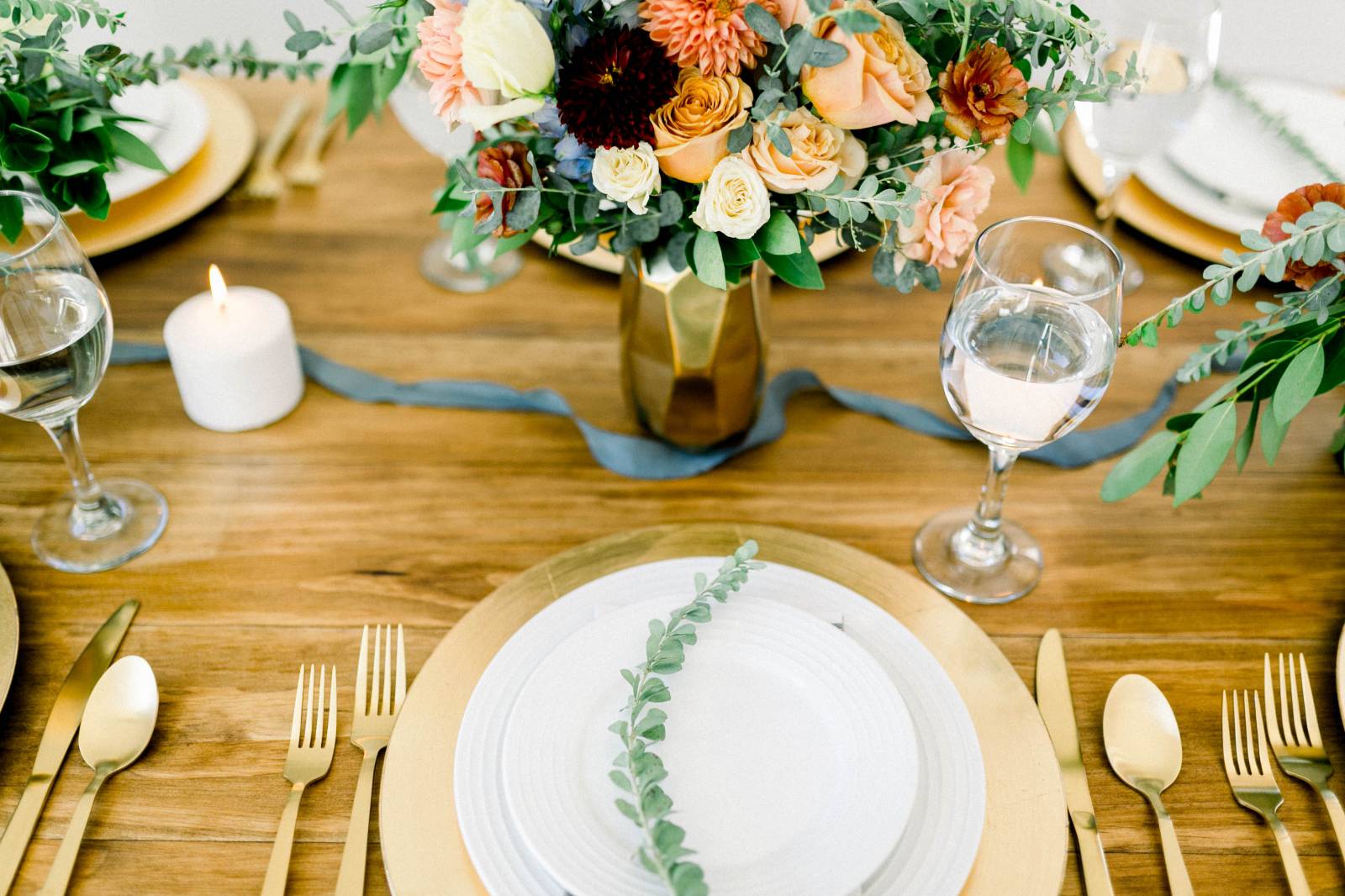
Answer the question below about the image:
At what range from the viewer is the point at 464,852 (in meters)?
0.62

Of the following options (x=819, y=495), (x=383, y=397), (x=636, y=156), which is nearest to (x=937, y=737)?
(x=819, y=495)

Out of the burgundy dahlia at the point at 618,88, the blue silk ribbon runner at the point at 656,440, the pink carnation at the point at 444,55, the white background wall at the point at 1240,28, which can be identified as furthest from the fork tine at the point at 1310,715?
the white background wall at the point at 1240,28

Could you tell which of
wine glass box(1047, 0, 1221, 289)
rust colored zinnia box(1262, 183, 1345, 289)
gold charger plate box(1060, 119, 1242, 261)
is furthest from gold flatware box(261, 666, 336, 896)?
gold charger plate box(1060, 119, 1242, 261)

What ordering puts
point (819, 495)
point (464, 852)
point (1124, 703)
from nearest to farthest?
1. point (464, 852)
2. point (1124, 703)
3. point (819, 495)

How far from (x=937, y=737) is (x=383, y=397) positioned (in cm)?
63

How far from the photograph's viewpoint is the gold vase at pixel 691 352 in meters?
0.88

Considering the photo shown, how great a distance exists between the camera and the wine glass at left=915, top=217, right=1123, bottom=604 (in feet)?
2.37

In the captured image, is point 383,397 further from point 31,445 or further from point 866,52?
point 866,52

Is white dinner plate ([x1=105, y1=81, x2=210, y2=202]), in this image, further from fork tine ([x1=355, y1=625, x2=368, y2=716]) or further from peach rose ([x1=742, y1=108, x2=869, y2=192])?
peach rose ([x1=742, y1=108, x2=869, y2=192])

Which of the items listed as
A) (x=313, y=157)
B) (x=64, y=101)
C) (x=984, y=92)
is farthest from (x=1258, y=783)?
(x=313, y=157)

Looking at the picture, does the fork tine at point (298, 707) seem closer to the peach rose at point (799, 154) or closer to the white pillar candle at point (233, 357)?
the white pillar candle at point (233, 357)

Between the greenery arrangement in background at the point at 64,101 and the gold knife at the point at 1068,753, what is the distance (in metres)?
0.85

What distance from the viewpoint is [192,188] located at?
125cm

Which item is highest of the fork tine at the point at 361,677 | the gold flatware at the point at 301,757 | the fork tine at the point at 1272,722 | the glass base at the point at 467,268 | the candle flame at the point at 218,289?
the glass base at the point at 467,268
